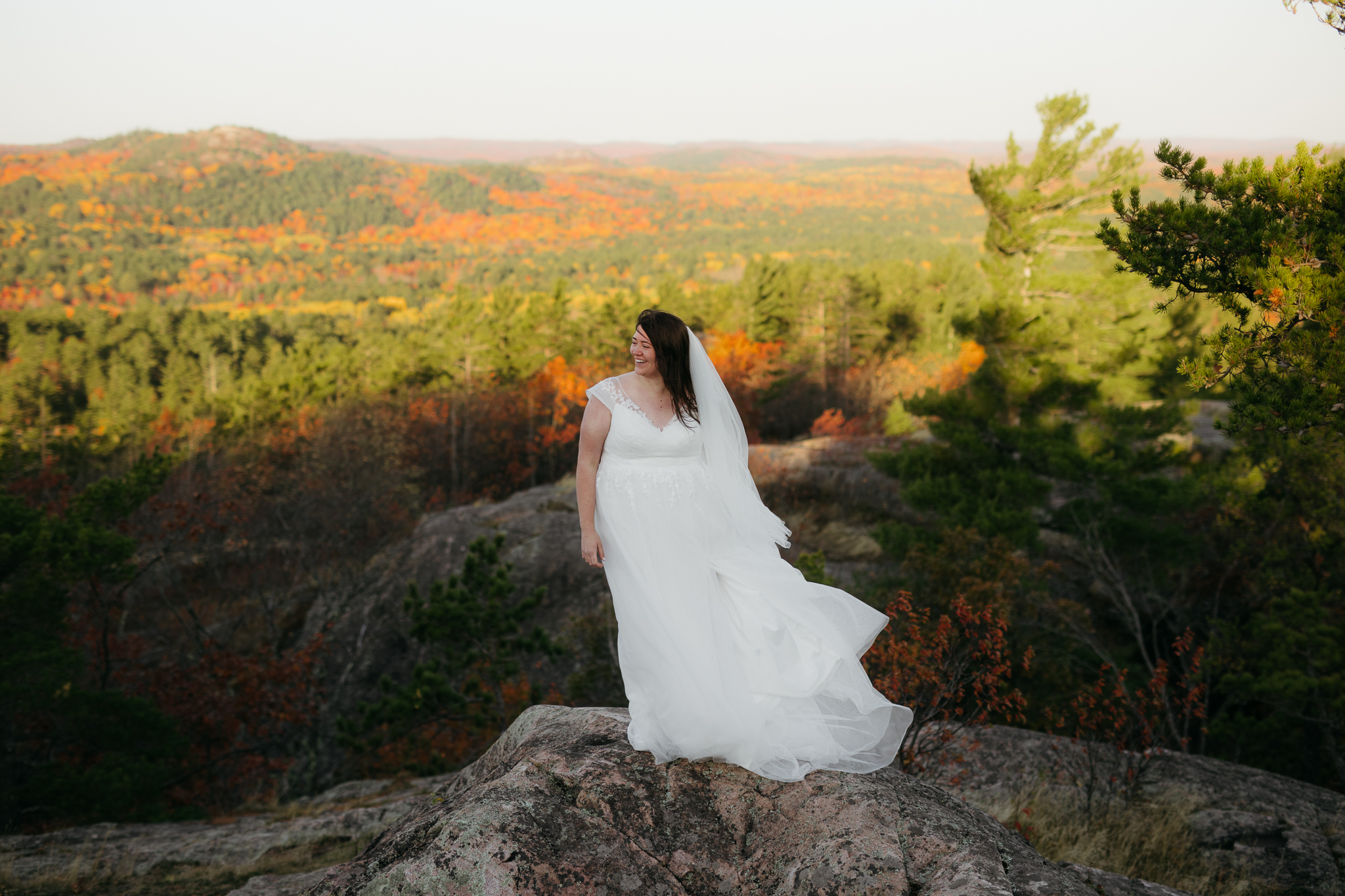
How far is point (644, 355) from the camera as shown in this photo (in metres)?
3.85

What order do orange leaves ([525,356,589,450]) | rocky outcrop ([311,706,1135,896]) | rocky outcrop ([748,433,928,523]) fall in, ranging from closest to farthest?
rocky outcrop ([311,706,1135,896])
rocky outcrop ([748,433,928,523])
orange leaves ([525,356,589,450])

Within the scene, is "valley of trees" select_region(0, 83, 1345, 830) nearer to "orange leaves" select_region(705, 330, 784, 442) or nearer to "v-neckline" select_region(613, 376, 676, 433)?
"orange leaves" select_region(705, 330, 784, 442)

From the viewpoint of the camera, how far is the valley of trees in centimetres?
595

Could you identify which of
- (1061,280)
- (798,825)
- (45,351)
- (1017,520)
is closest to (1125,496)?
(1017,520)

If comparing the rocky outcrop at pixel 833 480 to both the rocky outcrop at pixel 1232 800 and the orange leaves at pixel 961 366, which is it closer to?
the orange leaves at pixel 961 366

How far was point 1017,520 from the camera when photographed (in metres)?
12.7

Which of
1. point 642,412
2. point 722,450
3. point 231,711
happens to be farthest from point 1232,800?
point 231,711

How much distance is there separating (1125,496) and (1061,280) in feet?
14.2

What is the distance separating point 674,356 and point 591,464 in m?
0.72

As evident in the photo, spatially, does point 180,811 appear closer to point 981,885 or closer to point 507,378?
point 981,885

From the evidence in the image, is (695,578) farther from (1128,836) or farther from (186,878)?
(186,878)

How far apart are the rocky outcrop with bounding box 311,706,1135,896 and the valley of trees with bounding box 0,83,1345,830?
2666 mm

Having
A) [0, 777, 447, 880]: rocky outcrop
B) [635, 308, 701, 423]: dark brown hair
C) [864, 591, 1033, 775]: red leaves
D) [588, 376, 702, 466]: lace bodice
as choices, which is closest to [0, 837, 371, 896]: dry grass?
[0, 777, 447, 880]: rocky outcrop

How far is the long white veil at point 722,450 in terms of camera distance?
3.99 metres
